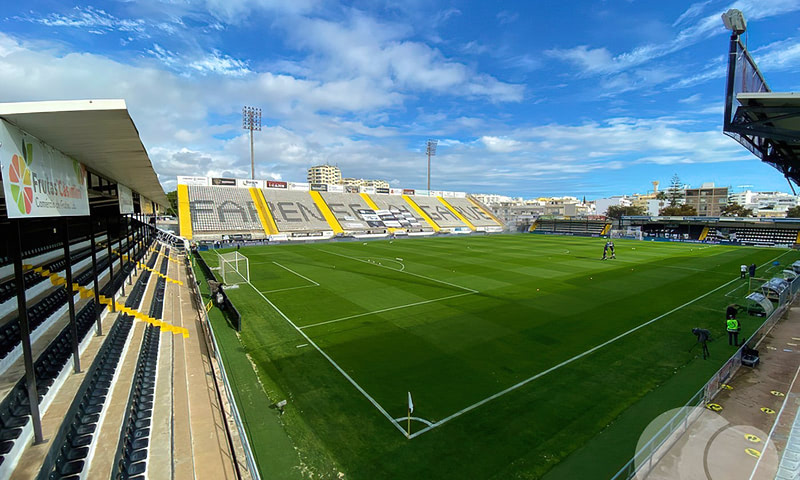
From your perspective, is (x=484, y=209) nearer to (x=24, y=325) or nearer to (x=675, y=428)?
(x=675, y=428)

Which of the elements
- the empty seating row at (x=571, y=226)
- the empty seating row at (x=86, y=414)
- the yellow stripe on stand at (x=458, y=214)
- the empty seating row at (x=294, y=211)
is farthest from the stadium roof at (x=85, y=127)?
the empty seating row at (x=571, y=226)

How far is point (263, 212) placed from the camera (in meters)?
52.8

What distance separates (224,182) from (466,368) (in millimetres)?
55744

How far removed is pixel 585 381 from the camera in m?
9.67

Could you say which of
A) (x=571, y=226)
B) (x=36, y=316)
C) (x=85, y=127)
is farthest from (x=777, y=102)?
(x=571, y=226)

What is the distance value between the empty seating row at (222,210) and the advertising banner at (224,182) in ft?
2.98

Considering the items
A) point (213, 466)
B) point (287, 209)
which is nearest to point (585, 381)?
point (213, 466)

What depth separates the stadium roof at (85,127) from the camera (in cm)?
372

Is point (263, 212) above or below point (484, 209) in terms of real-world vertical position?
below

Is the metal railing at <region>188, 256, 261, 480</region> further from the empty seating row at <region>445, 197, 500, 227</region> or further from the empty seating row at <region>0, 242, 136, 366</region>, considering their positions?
the empty seating row at <region>445, 197, 500, 227</region>

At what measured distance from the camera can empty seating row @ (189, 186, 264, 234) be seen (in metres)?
46.9

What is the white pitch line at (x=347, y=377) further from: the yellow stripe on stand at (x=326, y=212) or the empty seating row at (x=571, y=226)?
the empty seating row at (x=571, y=226)

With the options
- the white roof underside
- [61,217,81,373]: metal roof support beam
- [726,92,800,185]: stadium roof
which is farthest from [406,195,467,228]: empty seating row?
[61,217,81,373]: metal roof support beam

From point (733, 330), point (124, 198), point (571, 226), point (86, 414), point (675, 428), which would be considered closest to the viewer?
point (86, 414)
